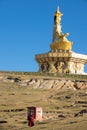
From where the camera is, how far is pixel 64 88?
50562 millimetres

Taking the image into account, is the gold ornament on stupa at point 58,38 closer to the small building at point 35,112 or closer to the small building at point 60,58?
the small building at point 60,58

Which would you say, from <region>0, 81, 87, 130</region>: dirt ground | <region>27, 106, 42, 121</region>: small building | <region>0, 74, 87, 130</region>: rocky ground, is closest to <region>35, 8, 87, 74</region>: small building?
<region>0, 74, 87, 130</region>: rocky ground

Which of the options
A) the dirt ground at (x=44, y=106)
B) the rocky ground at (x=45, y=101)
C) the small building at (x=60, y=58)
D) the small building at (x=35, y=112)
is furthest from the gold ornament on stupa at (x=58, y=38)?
the small building at (x=35, y=112)

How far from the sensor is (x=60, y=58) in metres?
61.6

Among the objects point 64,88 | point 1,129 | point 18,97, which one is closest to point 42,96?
point 18,97

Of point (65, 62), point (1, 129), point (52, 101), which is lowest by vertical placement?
point (1, 129)

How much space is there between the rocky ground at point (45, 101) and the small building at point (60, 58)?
378 inches

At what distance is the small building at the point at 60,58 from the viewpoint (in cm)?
6162

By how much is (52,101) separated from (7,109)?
17.0ft

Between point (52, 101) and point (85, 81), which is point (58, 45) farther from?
point (52, 101)

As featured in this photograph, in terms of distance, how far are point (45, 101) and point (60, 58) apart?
18538 mm

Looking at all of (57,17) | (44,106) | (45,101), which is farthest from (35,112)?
(57,17)

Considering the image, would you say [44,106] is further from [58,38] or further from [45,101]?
[58,38]

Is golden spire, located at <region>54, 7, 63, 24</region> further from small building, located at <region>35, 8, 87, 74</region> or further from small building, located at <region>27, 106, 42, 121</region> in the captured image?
small building, located at <region>27, 106, 42, 121</region>
